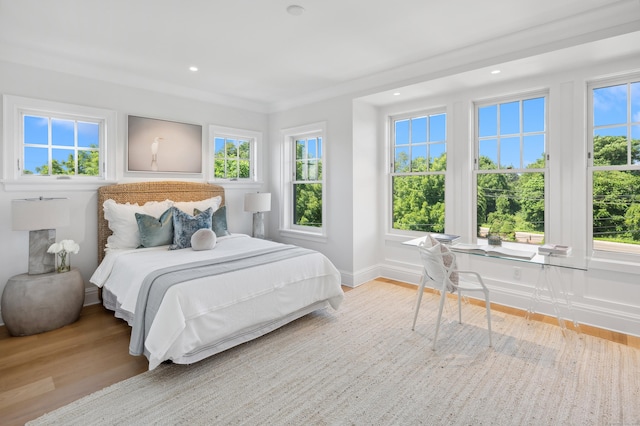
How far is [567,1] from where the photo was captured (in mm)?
2395

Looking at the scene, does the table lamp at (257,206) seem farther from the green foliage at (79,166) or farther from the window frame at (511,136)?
the window frame at (511,136)

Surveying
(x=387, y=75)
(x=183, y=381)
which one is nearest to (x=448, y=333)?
(x=183, y=381)

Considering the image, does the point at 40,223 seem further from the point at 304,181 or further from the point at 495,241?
the point at 495,241

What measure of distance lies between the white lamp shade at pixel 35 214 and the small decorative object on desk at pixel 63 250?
20cm

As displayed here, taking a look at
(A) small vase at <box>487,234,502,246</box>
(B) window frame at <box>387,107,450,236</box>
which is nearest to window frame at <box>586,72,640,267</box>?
(A) small vase at <box>487,234,502,246</box>

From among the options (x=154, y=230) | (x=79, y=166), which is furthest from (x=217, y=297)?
A: (x=79, y=166)

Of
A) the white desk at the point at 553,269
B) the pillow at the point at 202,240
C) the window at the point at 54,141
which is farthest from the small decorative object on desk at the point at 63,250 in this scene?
the white desk at the point at 553,269

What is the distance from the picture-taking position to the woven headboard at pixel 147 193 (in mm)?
3695

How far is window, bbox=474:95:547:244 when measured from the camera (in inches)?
138

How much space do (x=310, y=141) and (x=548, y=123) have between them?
2.92m

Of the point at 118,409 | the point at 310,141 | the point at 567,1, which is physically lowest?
the point at 118,409

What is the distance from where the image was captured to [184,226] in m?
3.61

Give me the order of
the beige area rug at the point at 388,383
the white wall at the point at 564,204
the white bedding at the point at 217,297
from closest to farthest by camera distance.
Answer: the beige area rug at the point at 388,383
the white bedding at the point at 217,297
the white wall at the point at 564,204

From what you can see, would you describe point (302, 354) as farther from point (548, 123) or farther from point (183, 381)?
point (548, 123)
